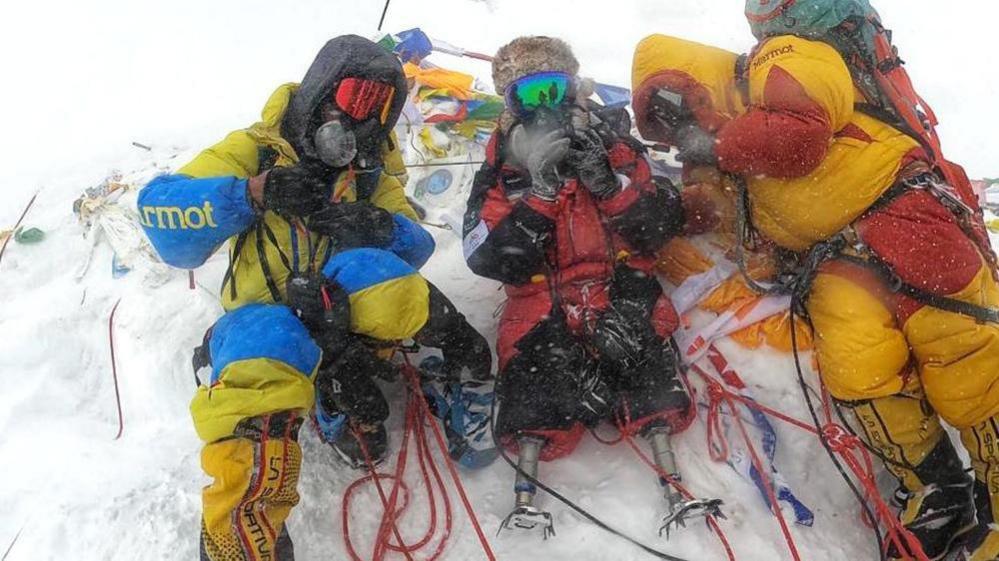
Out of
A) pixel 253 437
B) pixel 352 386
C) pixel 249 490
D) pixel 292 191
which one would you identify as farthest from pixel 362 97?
pixel 249 490

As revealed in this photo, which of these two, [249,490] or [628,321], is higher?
[628,321]

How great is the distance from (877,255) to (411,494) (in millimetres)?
1679

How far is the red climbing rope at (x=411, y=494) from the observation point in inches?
91.3

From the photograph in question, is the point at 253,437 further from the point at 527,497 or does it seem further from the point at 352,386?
the point at 527,497

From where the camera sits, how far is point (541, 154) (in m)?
2.57

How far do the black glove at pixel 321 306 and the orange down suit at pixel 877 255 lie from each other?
4.42 feet

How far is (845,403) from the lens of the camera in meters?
2.39

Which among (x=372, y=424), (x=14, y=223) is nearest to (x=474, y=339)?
(x=372, y=424)

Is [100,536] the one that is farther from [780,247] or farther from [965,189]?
[965,189]

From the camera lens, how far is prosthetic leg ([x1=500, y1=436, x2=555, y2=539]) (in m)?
2.25

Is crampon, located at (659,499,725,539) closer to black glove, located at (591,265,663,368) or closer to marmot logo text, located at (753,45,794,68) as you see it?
black glove, located at (591,265,663,368)

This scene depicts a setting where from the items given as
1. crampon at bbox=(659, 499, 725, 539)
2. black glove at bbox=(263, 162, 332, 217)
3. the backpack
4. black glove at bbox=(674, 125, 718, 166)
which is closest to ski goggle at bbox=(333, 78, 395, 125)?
black glove at bbox=(263, 162, 332, 217)

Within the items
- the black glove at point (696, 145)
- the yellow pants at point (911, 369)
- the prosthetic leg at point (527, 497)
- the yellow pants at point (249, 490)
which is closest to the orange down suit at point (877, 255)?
the yellow pants at point (911, 369)

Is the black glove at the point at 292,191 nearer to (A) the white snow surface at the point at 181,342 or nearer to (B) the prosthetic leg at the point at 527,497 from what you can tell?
(A) the white snow surface at the point at 181,342
